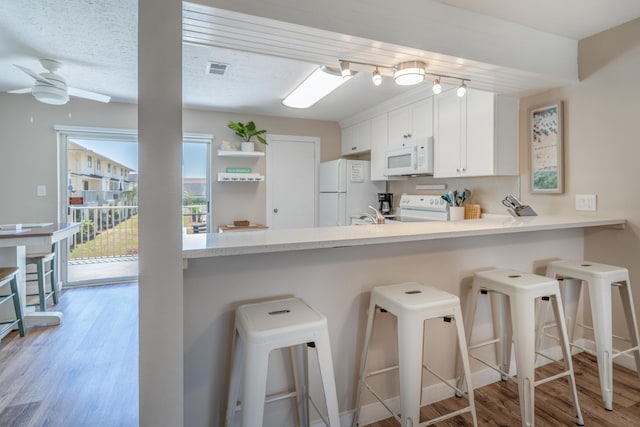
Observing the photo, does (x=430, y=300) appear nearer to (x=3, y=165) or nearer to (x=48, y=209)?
(x=48, y=209)

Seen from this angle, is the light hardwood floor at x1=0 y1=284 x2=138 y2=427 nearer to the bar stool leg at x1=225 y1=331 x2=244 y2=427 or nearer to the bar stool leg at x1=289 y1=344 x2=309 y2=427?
the bar stool leg at x1=225 y1=331 x2=244 y2=427

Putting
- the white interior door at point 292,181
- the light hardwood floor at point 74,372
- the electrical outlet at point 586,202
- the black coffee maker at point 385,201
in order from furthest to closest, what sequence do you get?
1. the white interior door at point 292,181
2. the black coffee maker at point 385,201
3. the electrical outlet at point 586,202
4. the light hardwood floor at point 74,372

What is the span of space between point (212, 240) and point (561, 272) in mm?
2103

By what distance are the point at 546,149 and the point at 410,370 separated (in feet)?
7.33

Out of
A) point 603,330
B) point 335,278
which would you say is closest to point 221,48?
point 335,278

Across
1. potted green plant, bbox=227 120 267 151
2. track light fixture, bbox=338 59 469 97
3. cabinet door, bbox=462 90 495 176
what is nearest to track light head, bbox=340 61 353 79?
track light fixture, bbox=338 59 469 97

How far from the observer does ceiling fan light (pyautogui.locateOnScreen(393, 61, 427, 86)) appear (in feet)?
6.52

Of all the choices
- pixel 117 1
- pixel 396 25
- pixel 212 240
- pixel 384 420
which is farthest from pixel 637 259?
pixel 117 1

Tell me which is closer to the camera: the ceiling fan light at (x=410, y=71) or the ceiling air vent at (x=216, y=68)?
the ceiling fan light at (x=410, y=71)

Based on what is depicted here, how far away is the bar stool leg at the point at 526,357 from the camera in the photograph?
158 centimetres

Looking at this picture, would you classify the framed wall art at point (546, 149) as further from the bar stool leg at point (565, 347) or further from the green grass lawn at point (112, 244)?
the green grass lawn at point (112, 244)

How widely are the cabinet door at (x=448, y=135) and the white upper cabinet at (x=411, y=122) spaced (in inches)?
5.1

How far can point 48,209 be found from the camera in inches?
153

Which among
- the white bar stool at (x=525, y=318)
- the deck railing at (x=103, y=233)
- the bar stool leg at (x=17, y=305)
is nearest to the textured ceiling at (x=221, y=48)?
the white bar stool at (x=525, y=318)
